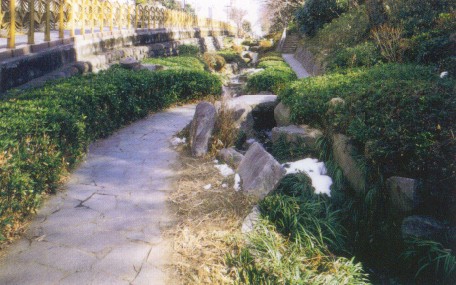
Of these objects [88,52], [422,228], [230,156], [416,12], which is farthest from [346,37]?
[422,228]

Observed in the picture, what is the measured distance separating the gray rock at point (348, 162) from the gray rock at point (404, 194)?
47 cm

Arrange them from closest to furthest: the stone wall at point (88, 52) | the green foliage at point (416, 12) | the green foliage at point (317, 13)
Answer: the stone wall at point (88, 52) → the green foliage at point (416, 12) → the green foliage at point (317, 13)

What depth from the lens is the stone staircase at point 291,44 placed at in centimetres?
2356

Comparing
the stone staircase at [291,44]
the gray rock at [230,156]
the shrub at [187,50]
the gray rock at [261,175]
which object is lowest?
the gray rock at [230,156]

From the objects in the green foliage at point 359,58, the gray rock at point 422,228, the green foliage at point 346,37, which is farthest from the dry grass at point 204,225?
the green foliage at point 346,37

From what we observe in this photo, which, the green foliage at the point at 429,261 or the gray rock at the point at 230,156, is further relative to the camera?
the gray rock at the point at 230,156

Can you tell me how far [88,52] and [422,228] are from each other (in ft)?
32.3

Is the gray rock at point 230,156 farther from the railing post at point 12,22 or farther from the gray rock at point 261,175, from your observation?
the railing post at point 12,22

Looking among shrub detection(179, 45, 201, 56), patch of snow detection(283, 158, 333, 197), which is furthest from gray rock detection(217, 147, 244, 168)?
shrub detection(179, 45, 201, 56)

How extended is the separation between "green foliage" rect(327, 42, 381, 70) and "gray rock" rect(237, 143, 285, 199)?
18.1ft

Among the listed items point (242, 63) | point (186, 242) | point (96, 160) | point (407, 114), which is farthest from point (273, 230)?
point (242, 63)

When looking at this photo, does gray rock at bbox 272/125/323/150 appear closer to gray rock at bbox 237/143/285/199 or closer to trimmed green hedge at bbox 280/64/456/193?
trimmed green hedge at bbox 280/64/456/193

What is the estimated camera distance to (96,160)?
5.69 meters

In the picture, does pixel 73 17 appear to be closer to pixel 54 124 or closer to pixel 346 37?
pixel 54 124
